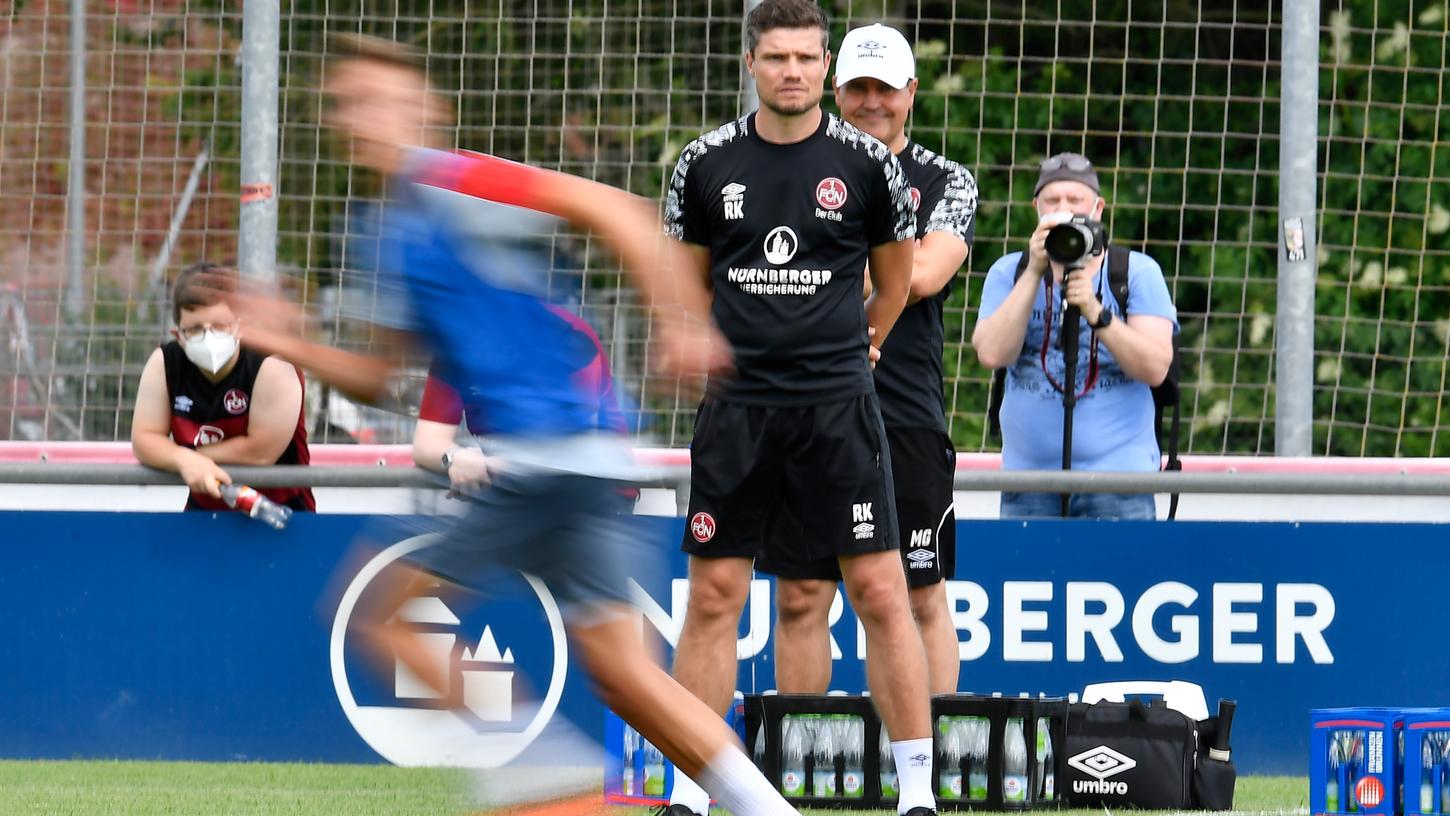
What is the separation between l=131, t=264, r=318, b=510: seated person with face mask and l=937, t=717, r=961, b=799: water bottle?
8.63ft

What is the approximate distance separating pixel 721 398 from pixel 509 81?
390cm

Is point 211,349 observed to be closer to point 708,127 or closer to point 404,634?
point 708,127

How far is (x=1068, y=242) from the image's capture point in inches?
300

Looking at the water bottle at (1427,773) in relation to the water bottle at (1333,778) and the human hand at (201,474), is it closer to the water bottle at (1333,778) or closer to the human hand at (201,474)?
the water bottle at (1333,778)

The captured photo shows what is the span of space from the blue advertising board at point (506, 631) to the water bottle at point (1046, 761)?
1.08 metres

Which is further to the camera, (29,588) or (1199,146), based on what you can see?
(1199,146)

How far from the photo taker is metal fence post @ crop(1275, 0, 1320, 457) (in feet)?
28.0

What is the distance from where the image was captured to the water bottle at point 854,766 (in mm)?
6750

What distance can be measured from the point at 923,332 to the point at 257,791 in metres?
2.47

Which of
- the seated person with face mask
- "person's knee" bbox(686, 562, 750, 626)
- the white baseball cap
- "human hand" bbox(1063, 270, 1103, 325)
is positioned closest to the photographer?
"human hand" bbox(1063, 270, 1103, 325)

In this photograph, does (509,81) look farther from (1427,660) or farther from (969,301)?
(1427,660)

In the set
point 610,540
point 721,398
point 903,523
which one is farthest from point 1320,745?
point 610,540

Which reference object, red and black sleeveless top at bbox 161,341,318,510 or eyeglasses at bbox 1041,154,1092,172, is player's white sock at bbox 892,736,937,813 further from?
red and black sleeveless top at bbox 161,341,318,510

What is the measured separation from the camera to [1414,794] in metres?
6.28
